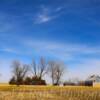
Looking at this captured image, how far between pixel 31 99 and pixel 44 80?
2706 inches

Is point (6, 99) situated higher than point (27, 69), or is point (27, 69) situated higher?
point (27, 69)

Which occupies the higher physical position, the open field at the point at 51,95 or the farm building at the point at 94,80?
the farm building at the point at 94,80

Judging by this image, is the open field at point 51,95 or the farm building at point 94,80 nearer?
the open field at point 51,95

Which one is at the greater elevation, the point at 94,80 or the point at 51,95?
the point at 94,80

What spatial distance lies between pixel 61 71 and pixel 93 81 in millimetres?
21306

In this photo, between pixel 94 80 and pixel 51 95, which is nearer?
pixel 51 95

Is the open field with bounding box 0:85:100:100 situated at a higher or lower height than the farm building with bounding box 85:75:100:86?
lower

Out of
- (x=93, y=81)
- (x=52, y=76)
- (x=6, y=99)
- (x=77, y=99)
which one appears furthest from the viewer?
(x=93, y=81)

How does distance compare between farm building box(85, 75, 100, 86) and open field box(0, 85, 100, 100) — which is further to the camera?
farm building box(85, 75, 100, 86)

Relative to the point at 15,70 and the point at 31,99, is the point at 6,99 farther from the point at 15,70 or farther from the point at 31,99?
the point at 15,70

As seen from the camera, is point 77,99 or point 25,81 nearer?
point 77,99

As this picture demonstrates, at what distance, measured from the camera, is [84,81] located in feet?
391

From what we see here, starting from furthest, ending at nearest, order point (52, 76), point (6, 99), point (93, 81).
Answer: point (93, 81) → point (52, 76) → point (6, 99)

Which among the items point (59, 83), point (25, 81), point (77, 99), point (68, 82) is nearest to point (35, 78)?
point (25, 81)
